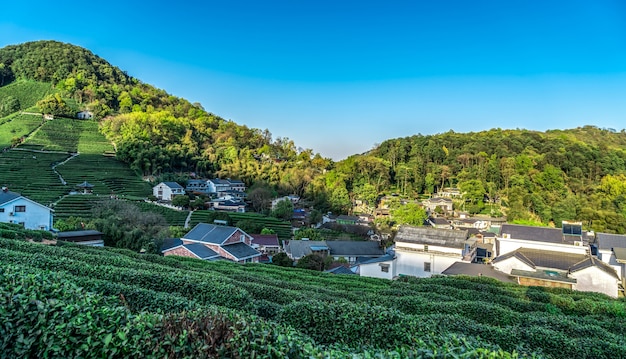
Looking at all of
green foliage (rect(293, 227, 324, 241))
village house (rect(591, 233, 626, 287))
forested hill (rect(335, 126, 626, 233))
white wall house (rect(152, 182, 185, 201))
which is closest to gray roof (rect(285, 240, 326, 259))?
green foliage (rect(293, 227, 324, 241))

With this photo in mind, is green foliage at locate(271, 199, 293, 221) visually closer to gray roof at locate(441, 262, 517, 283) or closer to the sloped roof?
gray roof at locate(441, 262, 517, 283)

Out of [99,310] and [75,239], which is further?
[75,239]

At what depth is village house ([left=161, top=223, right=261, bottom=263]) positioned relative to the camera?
27078 millimetres

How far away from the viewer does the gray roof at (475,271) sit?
2119cm

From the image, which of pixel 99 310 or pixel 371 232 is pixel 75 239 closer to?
pixel 99 310

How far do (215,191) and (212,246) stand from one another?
31235 mm

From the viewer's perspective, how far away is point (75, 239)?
22047 millimetres

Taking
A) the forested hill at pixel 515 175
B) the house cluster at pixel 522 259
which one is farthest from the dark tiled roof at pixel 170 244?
the forested hill at pixel 515 175

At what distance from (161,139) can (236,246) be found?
44973mm

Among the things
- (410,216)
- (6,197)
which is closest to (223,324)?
(6,197)

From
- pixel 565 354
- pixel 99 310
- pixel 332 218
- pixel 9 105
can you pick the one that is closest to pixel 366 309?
pixel 99 310

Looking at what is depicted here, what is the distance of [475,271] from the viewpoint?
70.6ft

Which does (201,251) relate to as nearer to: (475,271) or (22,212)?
(22,212)

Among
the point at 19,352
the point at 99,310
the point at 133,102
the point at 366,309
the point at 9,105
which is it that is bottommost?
the point at 366,309
